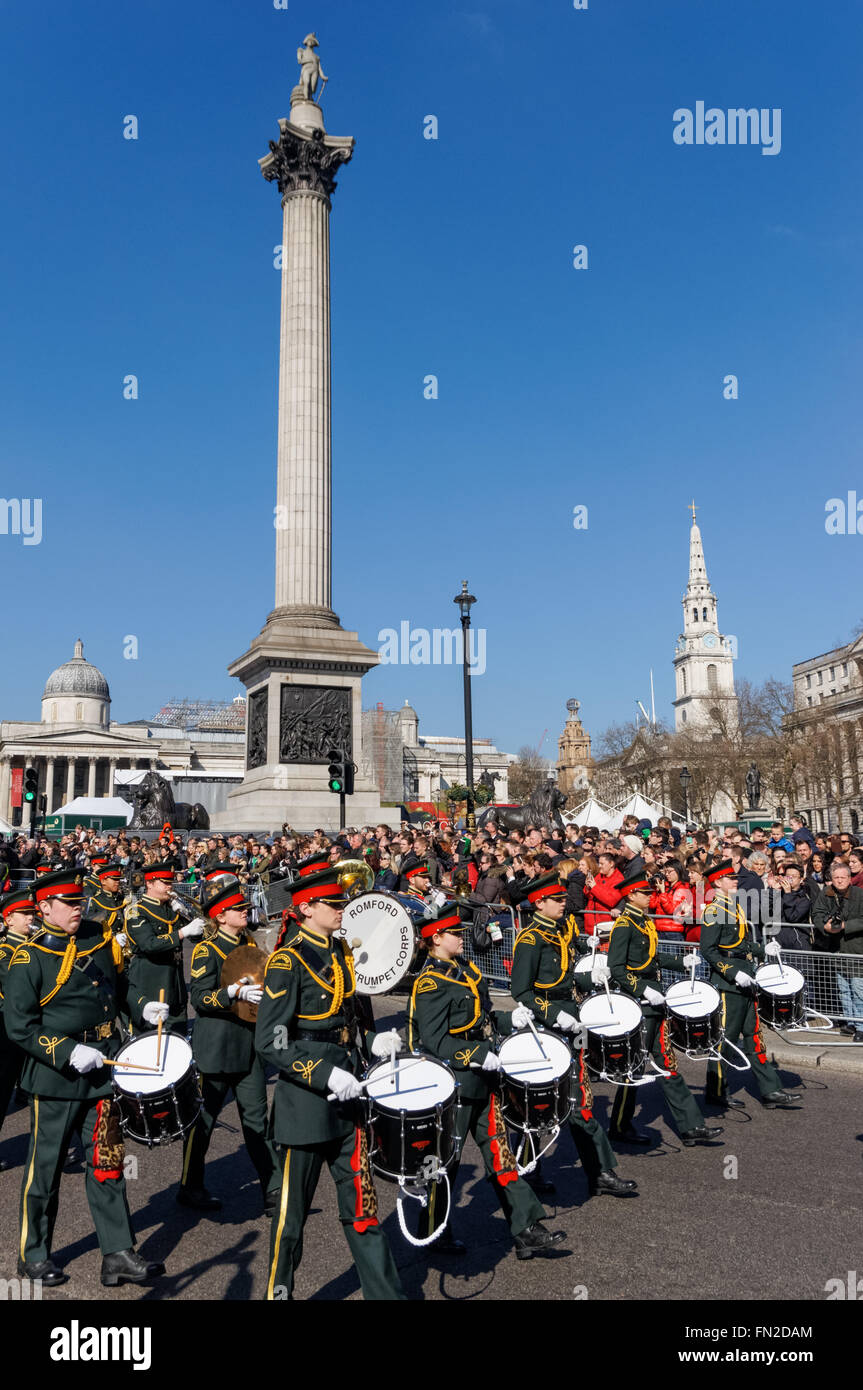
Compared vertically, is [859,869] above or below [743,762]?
below

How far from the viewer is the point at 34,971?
5660 mm

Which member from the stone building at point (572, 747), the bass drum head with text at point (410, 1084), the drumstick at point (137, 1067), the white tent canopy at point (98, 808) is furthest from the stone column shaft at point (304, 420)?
the stone building at point (572, 747)

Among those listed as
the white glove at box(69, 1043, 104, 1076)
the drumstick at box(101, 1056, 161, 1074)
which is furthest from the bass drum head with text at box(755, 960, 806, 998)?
the white glove at box(69, 1043, 104, 1076)

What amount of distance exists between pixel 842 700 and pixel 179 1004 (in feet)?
288

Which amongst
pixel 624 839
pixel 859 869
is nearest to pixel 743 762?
pixel 624 839

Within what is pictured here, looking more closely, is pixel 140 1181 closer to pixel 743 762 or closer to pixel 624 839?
pixel 624 839

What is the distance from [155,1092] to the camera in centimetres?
568

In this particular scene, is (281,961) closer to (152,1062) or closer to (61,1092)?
(152,1062)

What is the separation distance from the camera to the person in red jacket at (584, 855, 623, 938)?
11.9 metres

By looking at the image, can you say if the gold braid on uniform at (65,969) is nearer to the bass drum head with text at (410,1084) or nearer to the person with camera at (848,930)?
the bass drum head with text at (410,1084)

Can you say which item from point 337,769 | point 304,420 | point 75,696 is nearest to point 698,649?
point 75,696

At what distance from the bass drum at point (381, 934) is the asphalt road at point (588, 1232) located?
1.38 metres

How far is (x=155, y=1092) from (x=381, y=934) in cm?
224

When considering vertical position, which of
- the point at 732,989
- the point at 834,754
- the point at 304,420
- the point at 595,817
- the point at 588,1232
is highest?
the point at 304,420
